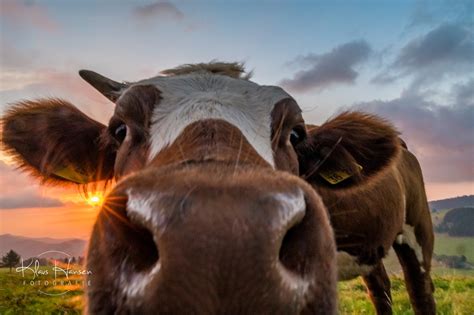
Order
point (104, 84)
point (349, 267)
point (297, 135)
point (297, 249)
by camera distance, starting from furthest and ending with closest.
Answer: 1. point (349, 267)
2. point (104, 84)
3. point (297, 135)
4. point (297, 249)

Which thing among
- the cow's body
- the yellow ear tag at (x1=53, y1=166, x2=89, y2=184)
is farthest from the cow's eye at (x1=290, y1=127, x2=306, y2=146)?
the cow's body

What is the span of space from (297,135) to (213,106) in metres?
1.21

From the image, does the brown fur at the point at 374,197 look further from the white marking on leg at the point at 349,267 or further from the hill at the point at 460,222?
the hill at the point at 460,222

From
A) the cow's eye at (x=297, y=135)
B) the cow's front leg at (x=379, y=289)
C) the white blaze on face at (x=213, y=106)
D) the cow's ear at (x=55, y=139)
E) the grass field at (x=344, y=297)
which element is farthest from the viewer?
the cow's front leg at (x=379, y=289)

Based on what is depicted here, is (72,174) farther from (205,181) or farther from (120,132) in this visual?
(205,181)

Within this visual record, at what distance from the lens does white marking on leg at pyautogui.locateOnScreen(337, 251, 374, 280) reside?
8189 millimetres

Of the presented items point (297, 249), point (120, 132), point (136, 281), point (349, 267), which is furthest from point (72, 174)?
point (349, 267)

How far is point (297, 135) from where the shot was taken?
443 centimetres

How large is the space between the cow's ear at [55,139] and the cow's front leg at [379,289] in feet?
20.9

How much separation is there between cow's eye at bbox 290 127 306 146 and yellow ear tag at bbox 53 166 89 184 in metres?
2.25

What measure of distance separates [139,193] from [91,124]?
3137mm

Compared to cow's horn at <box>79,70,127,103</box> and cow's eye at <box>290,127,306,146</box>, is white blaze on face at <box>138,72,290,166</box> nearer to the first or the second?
cow's eye at <box>290,127,306,146</box>

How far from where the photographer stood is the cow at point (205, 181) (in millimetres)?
1771

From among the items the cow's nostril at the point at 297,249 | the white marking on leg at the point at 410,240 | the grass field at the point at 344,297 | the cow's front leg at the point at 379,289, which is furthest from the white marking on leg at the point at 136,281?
the white marking on leg at the point at 410,240
